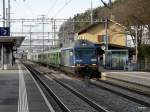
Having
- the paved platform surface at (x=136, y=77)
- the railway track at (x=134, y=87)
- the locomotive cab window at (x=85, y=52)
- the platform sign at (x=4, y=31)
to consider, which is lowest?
the railway track at (x=134, y=87)

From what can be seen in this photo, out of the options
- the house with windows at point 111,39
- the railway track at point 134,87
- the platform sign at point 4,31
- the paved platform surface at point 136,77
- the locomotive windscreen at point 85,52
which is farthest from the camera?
the platform sign at point 4,31

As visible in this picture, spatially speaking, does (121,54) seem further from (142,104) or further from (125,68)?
(142,104)

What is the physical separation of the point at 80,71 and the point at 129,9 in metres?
31.2

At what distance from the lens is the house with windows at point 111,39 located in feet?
195

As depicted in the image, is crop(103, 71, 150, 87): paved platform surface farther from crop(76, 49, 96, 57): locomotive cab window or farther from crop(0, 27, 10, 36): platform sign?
crop(0, 27, 10, 36): platform sign

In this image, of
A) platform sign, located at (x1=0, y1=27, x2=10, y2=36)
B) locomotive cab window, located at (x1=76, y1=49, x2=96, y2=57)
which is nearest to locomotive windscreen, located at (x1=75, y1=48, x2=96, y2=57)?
locomotive cab window, located at (x1=76, y1=49, x2=96, y2=57)

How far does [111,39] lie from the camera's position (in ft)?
277

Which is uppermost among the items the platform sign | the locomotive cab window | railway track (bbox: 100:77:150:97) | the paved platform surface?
the platform sign

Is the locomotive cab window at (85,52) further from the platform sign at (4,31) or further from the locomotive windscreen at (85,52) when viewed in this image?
the platform sign at (4,31)

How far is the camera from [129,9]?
69500mm

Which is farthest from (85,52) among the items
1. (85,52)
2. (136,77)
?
(136,77)

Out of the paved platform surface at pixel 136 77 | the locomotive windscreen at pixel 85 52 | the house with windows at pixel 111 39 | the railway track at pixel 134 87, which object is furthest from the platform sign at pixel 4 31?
the railway track at pixel 134 87

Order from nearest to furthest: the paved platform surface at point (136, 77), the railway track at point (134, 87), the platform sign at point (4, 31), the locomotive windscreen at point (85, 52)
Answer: the railway track at point (134, 87) → the paved platform surface at point (136, 77) → the locomotive windscreen at point (85, 52) → the platform sign at point (4, 31)

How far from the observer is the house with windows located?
195 ft
